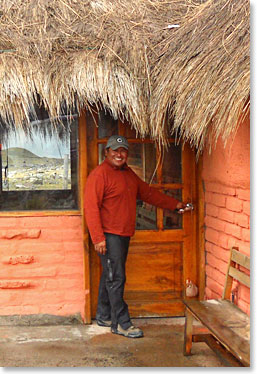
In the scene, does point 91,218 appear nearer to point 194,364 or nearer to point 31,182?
point 31,182

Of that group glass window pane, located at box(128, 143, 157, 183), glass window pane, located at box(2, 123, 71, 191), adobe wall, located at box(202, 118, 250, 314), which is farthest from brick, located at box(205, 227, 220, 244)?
glass window pane, located at box(2, 123, 71, 191)

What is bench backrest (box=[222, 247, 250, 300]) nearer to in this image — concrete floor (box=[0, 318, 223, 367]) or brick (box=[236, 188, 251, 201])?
brick (box=[236, 188, 251, 201])

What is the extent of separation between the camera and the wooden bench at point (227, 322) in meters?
3.54

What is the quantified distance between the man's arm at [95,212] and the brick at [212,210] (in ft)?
3.35

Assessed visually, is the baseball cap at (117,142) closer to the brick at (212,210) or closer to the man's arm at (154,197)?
the man's arm at (154,197)

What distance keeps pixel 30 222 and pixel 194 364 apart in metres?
1.96

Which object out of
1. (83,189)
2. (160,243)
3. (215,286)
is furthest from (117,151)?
(215,286)

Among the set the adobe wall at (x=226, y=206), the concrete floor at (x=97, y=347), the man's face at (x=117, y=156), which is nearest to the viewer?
the adobe wall at (x=226, y=206)

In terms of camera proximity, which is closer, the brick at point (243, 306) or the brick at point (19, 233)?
the brick at point (243, 306)

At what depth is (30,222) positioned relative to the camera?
16.5 ft

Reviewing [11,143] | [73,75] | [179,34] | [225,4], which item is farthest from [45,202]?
[225,4]

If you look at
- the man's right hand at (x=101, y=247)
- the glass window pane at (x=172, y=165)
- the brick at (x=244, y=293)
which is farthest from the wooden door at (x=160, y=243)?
the brick at (x=244, y=293)

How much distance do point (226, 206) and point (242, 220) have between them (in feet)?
1.22

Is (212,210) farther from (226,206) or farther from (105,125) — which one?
(105,125)
